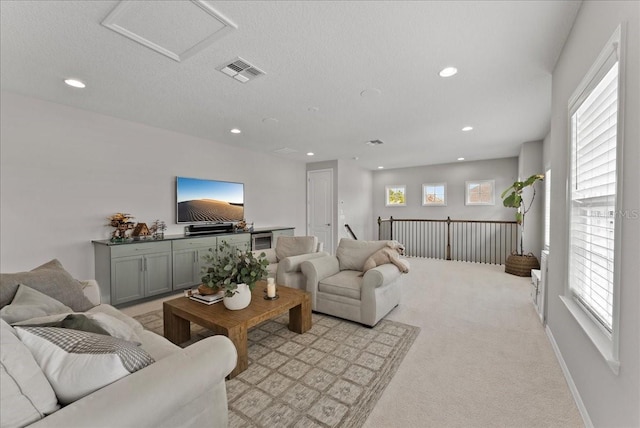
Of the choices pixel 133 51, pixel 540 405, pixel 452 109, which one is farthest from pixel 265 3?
pixel 540 405

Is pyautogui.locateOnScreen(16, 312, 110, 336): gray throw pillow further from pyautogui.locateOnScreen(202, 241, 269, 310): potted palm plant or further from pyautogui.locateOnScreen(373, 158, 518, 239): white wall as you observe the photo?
pyautogui.locateOnScreen(373, 158, 518, 239): white wall

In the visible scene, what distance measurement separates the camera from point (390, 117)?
3.74m

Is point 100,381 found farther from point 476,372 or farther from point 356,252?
point 356,252

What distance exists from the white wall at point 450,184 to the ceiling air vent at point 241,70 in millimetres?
6507

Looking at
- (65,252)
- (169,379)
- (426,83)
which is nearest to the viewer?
(169,379)

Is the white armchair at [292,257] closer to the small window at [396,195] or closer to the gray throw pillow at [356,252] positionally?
the gray throw pillow at [356,252]

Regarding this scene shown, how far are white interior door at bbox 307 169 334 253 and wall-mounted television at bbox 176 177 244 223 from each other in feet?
7.01

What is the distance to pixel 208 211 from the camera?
488cm

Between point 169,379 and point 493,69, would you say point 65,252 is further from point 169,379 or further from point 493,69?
point 493,69

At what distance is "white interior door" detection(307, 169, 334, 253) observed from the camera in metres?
6.86

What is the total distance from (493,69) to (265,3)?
6.81ft

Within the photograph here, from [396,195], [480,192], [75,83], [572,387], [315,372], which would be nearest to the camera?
[572,387]

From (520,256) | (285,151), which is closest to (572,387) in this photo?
(520,256)

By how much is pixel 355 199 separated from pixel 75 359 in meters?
7.06
